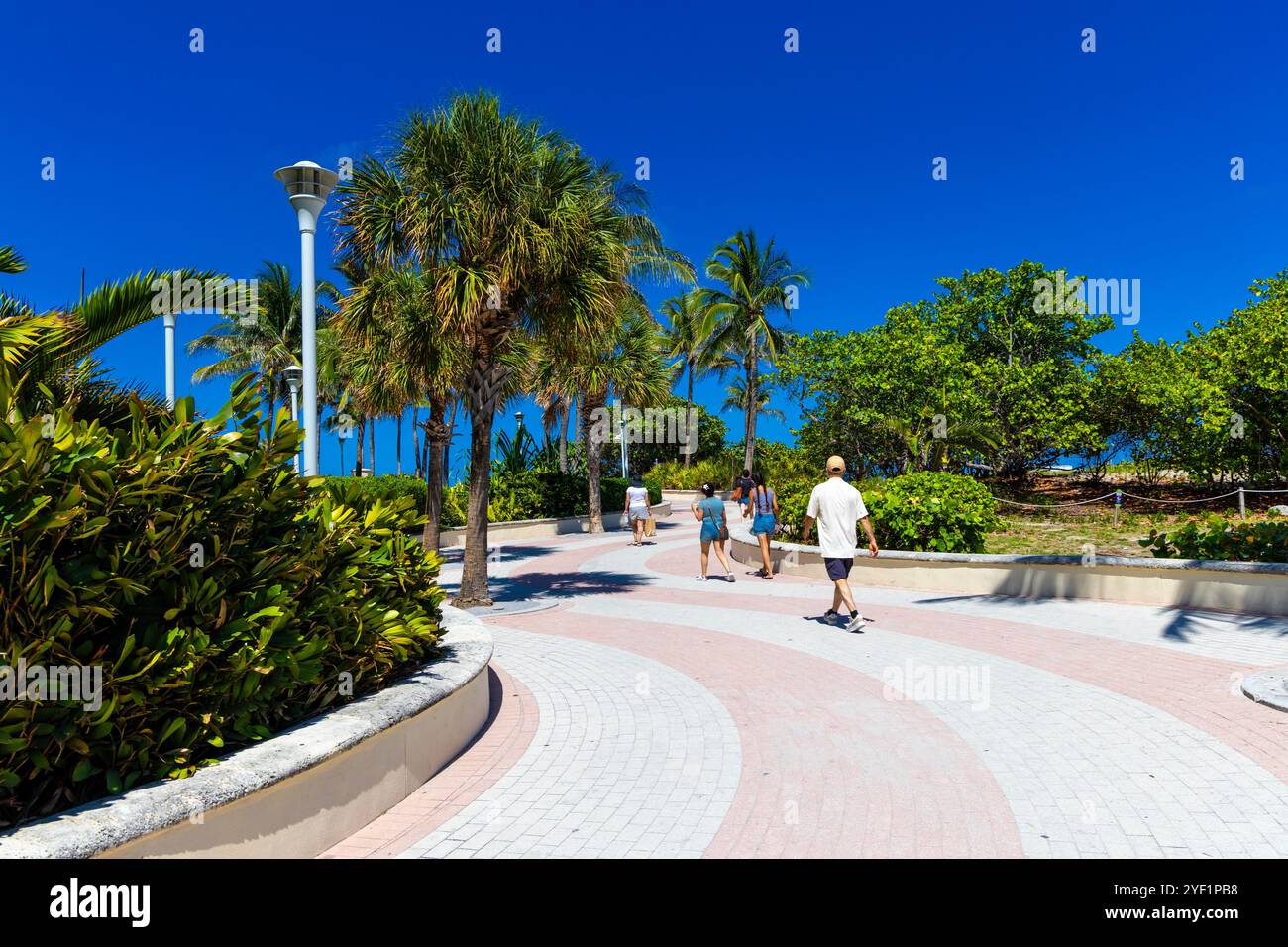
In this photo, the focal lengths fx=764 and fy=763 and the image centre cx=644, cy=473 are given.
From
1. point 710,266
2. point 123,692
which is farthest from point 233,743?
point 710,266

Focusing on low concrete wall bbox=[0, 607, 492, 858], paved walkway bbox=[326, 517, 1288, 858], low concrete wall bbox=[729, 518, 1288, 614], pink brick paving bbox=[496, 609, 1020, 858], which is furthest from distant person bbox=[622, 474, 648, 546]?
low concrete wall bbox=[0, 607, 492, 858]

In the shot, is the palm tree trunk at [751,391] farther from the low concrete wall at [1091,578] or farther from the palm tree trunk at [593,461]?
the low concrete wall at [1091,578]

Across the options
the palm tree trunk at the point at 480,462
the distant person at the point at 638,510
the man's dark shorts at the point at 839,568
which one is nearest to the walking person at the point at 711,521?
the palm tree trunk at the point at 480,462

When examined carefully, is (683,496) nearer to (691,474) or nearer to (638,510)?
(691,474)

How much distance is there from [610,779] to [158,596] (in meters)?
2.49

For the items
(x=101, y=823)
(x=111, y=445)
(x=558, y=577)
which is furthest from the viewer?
(x=558, y=577)

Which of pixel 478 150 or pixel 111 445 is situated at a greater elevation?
pixel 478 150

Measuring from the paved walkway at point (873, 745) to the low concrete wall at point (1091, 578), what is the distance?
0.43m

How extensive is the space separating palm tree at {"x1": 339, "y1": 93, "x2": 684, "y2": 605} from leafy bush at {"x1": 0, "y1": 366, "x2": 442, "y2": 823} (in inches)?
222

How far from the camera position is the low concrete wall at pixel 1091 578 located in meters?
8.57

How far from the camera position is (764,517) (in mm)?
12867

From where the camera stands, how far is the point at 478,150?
952cm
